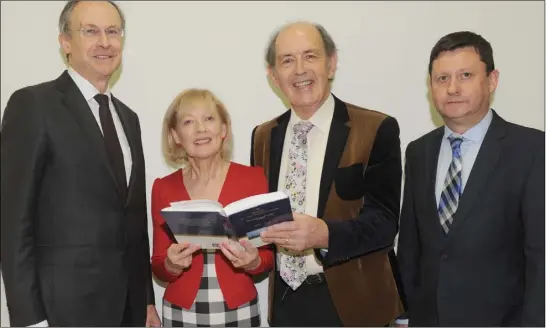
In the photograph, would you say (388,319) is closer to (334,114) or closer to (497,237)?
(497,237)

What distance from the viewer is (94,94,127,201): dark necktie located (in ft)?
7.99

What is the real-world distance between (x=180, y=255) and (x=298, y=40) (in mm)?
1230

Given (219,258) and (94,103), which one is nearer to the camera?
(94,103)

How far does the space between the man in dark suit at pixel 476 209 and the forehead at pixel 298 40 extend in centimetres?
60

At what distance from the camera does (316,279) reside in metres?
2.66

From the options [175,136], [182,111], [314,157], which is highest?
[182,111]

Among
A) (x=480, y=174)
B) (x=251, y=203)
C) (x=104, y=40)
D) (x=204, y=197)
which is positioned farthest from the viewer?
(x=204, y=197)

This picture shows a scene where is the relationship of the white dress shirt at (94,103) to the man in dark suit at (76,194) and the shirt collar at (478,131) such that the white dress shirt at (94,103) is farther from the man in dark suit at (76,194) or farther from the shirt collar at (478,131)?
the shirt collar at (478,131)

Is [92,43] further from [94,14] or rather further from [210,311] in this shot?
[210,311]

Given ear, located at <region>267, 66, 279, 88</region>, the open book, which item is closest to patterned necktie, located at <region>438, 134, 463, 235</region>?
the open book

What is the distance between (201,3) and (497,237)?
223 centimetres

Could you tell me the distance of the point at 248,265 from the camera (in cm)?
250

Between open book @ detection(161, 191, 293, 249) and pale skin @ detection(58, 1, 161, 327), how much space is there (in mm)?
765

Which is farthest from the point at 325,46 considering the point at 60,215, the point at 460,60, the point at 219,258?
the point at 60,215
